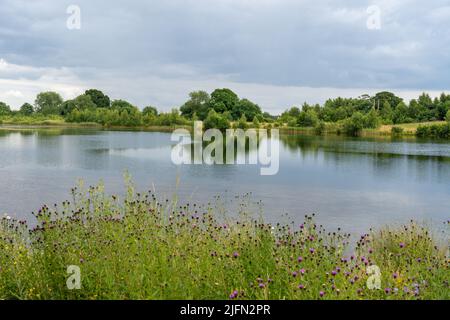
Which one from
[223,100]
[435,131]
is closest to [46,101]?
[223,100]

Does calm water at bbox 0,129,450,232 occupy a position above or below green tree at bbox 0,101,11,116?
below

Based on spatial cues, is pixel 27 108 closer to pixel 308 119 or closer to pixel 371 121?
pixel 308 119

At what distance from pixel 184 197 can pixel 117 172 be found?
10393 millimetres

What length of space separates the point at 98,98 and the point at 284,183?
127 metres

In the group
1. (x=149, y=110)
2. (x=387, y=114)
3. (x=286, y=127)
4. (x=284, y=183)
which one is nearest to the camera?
(x=284, y=183)

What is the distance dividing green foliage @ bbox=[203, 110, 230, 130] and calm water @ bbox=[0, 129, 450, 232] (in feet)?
211

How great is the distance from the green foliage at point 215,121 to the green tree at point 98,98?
5080cm

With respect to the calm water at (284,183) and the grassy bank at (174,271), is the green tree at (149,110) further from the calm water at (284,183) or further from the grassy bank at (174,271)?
the grassy bank at (174,271)

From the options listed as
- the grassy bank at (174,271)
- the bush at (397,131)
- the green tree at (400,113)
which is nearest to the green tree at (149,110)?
the green tree at (400,113)

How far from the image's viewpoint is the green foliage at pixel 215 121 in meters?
103

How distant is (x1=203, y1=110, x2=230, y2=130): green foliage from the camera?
339ft

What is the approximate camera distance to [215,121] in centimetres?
10431

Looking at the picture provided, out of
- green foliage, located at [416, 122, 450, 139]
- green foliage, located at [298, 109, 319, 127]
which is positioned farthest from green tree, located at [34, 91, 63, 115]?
green foliage, located at [416, 122, 450, 139]

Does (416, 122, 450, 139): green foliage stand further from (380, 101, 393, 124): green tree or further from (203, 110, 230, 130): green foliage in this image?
(203, 110, 230, 130): green foliage
